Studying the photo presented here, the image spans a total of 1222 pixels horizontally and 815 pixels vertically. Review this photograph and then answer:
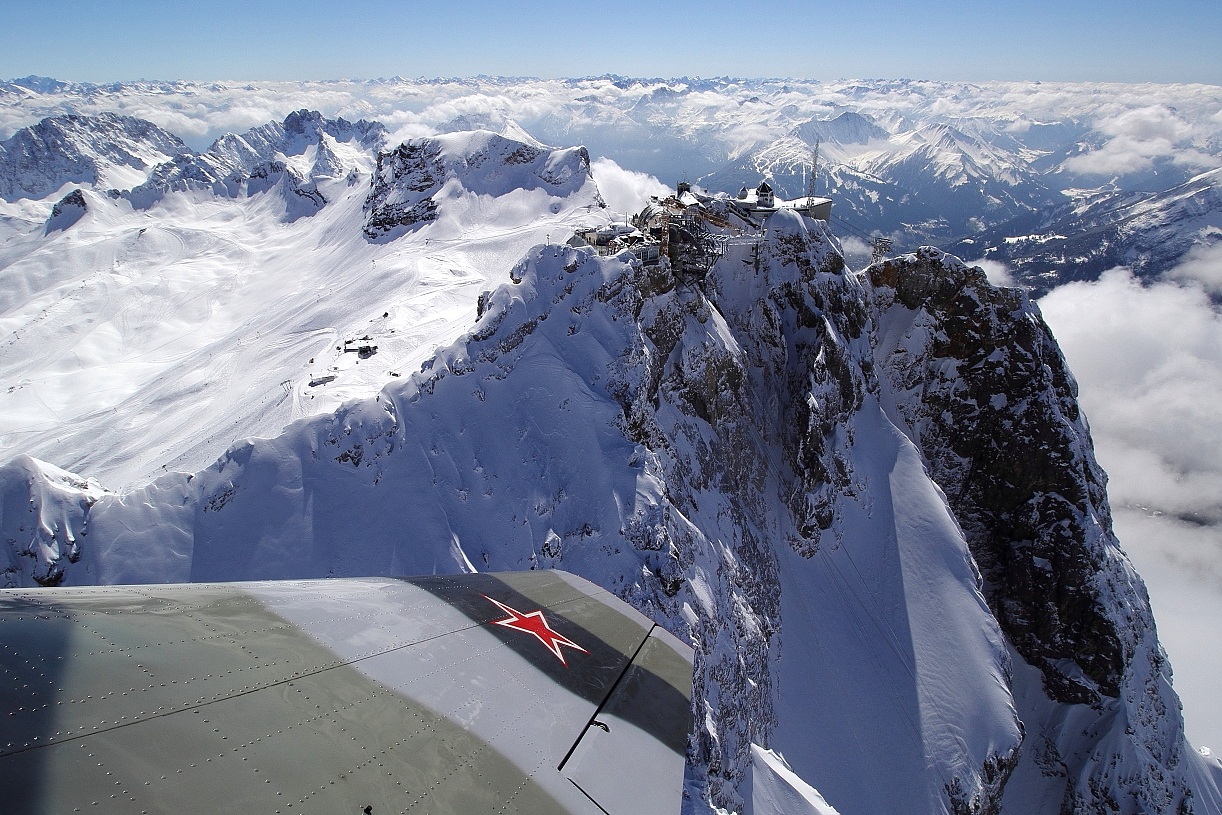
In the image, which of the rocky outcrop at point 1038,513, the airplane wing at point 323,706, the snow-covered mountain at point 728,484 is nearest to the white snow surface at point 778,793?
the snow-covered mountain at point 728,484

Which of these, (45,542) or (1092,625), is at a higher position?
(45,542)

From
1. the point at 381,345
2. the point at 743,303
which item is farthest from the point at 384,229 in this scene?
the point at 743,303

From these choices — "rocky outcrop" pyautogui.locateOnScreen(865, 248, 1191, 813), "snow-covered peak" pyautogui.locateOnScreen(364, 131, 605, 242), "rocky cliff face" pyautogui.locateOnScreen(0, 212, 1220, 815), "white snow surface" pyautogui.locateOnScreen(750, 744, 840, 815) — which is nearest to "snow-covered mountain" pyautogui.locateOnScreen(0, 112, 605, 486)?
"snow-covered peak" pyautogui.locateOnScreen(364, 131, 605, 242)

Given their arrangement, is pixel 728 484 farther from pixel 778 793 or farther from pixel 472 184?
pixel 472 184

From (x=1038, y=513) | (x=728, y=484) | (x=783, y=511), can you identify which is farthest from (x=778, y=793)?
(x=1038, y=513)

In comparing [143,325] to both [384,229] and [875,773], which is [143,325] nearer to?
[384,229]

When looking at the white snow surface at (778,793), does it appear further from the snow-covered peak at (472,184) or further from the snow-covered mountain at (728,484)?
the snow-covered peak at (472,184)
